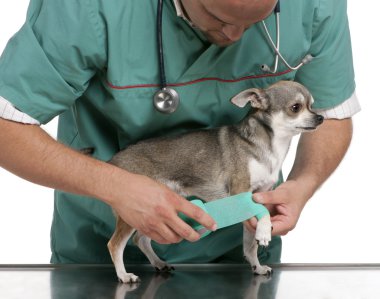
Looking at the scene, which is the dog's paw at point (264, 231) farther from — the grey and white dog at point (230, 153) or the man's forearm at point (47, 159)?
the man's forearm at point (47, 159)

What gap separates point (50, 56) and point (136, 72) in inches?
7.7

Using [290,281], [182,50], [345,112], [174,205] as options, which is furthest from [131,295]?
[345,112]

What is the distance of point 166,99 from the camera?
6.18 feet

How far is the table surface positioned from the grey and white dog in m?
0.08

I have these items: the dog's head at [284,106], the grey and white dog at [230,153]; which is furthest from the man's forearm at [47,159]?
the dog's head at [284,106]

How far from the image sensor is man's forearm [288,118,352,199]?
6.77 feet

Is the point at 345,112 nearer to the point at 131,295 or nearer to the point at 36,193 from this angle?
the point at 131,295

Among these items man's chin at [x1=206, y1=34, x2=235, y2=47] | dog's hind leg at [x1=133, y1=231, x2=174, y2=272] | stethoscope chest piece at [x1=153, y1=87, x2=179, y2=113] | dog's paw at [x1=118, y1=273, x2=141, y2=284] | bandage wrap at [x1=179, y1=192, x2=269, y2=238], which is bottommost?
dog's paw at [x1=118, y1=273, x2=141, y2=284]

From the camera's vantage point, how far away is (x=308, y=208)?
10.5ft

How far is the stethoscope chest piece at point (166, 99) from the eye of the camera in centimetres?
188

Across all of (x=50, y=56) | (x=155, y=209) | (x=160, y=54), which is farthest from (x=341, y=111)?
(x=50, y=56)

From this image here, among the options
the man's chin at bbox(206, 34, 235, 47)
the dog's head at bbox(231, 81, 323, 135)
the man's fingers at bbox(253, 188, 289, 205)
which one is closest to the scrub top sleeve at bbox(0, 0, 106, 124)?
the man's chin at bbox(206, 34, 235, 47)

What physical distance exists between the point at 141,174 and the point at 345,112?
59 centimetres

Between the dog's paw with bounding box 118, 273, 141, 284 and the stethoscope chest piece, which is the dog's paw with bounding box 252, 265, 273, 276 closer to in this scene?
the dog's paw with bounding box 118, 273, 141, 284
